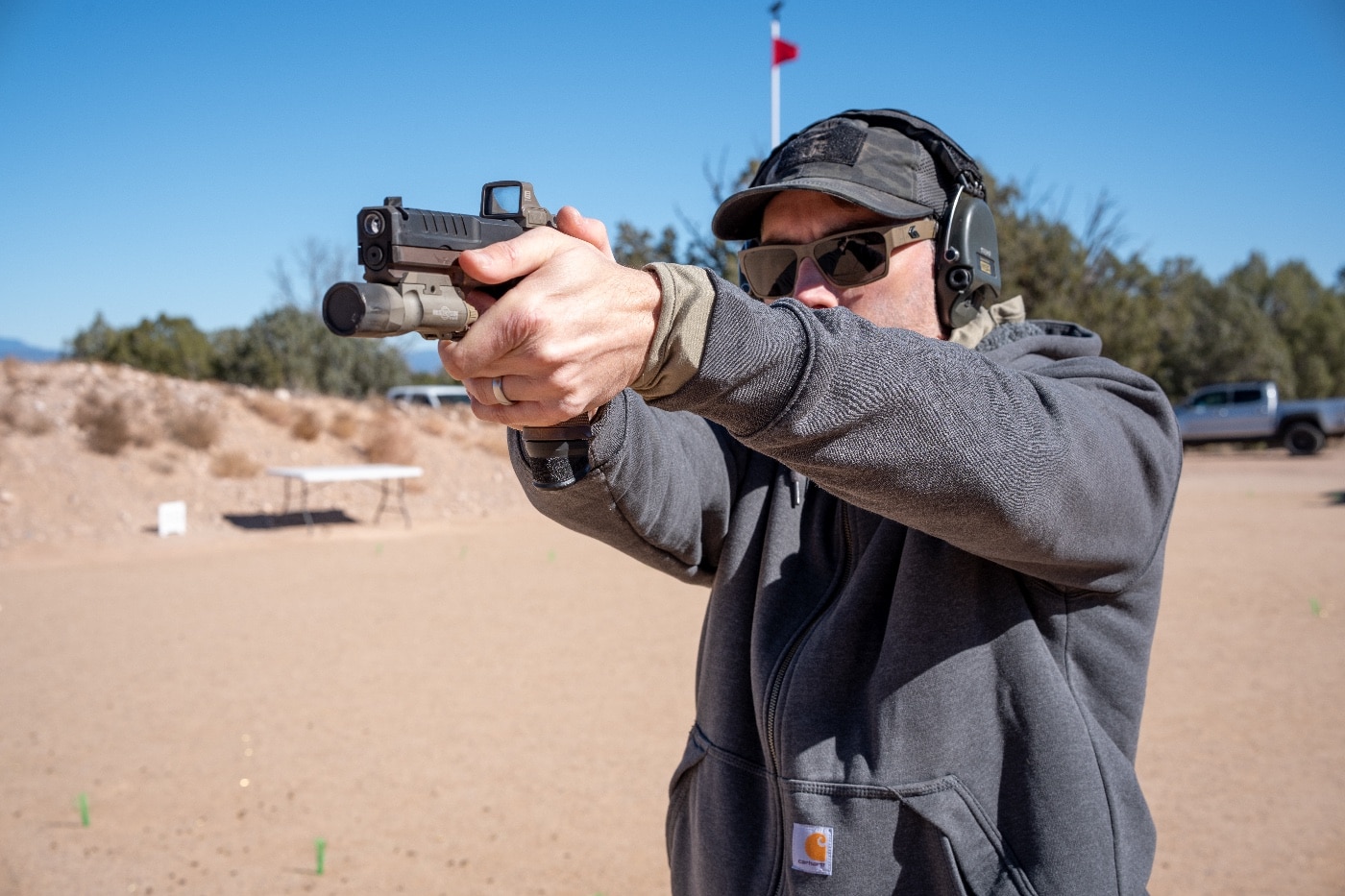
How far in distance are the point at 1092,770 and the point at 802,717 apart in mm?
471

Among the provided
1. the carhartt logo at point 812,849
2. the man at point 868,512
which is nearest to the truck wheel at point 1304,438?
the man at point 868,512

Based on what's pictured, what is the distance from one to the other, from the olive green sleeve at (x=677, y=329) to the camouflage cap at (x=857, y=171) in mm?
760

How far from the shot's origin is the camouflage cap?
1.92 m

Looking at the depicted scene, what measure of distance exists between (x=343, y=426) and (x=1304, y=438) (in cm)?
2416

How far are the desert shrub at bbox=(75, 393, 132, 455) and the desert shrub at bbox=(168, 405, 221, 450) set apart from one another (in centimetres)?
78

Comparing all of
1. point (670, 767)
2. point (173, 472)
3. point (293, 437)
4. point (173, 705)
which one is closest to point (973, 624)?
point (670, 767)

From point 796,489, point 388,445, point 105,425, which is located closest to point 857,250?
point 796,489

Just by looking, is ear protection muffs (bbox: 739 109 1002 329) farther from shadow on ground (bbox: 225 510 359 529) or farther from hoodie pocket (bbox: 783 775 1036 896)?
shadow on ground (bbox: 225 510 359 529)

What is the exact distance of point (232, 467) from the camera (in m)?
16.9

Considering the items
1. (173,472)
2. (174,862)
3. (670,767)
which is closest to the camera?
(174,862)

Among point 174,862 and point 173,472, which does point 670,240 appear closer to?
point 173,472

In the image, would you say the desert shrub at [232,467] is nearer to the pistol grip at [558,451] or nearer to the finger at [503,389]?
the pistol grip at [558,451]

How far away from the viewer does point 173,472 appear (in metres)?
16.4

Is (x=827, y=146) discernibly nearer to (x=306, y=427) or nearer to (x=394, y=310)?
(x=394, y=310)
